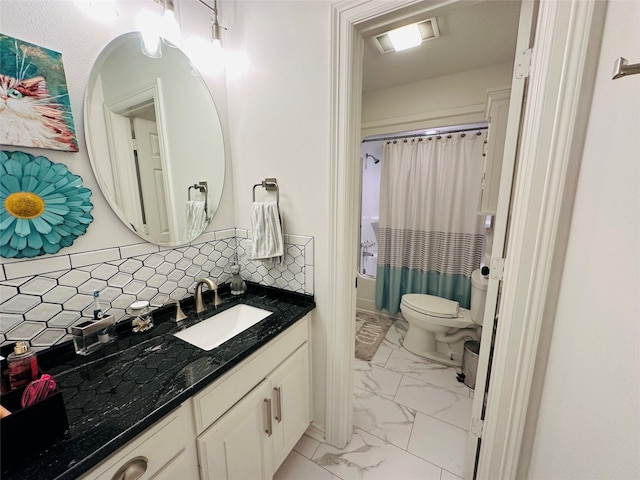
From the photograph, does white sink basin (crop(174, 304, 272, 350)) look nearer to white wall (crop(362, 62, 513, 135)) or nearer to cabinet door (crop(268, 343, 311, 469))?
cabinet door (crop(268, 343, 311, 469))

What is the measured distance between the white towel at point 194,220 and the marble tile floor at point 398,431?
1325 mm

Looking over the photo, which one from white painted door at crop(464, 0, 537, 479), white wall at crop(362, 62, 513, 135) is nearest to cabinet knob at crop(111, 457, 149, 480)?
white painted door at crop(464, 0, 537, 479)

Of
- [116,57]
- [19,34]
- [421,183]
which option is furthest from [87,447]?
[421,183]

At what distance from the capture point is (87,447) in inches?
21.9

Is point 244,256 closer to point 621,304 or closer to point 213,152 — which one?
point 213,152

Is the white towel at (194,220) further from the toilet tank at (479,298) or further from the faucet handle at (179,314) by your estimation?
the toilet tank at (479,298)

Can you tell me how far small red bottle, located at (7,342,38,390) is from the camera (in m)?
0.66

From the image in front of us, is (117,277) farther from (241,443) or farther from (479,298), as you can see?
(479,298)

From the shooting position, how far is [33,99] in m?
0.79

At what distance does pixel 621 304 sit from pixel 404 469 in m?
1.32

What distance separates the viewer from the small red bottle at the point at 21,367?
66 centimetres

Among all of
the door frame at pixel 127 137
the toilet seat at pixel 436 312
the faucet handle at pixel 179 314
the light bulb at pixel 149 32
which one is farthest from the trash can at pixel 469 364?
the light bulb at pixel 149 32

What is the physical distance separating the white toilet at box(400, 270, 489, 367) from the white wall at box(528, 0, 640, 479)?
1169 millimetres

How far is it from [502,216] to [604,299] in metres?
0.45
